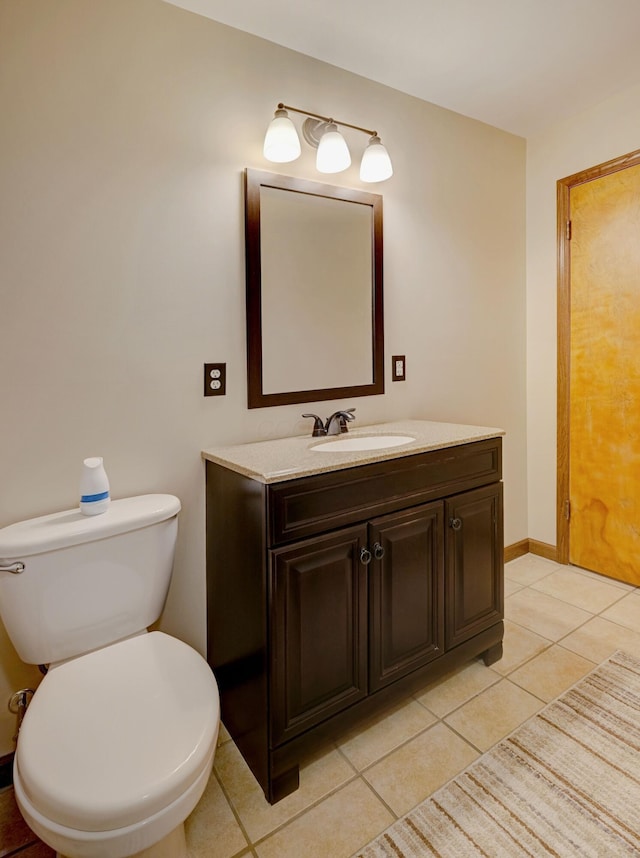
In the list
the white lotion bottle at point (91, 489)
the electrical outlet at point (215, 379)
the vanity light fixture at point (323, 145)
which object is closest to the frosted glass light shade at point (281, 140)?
the vanity light fixture at point (323, 145)

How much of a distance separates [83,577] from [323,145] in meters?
1.68

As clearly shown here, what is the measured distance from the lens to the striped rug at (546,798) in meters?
1.21

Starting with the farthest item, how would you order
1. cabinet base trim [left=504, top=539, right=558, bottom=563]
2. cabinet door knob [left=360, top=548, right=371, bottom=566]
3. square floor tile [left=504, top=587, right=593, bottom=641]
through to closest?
cabinet base trim [left=504, top=539, right=558, bottom=563] → square floor tile [left=504, top=587, right=593, bottom=641] → cabinet door knob [left=360, top=548, right=371, bottom=566]

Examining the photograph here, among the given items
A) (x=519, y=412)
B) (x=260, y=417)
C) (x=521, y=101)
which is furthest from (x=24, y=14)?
(x=519, y=412)

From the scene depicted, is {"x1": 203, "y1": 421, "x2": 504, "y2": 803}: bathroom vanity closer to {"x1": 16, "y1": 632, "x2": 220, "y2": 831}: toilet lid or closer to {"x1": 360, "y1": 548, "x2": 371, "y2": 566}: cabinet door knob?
{"x1": 360, "y1": 548, "x2": 371, "y2": 566}: cabinet door knob

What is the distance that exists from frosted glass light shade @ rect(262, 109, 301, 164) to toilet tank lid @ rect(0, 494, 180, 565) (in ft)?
4.10

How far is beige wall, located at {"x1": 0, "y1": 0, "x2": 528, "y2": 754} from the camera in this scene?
1.38 meters

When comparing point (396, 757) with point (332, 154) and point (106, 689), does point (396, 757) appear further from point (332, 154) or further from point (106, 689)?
point (332, 154)

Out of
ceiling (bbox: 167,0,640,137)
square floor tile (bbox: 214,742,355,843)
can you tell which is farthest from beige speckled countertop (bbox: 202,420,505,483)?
ceiling (bbox: 167,0,640,137)

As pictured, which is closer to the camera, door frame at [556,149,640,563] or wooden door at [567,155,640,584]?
wooden door at [567,155,640,584]

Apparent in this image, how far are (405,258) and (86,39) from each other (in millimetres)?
1396

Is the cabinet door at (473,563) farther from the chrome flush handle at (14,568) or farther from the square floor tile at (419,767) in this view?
the chrome flush handle at (14,568)

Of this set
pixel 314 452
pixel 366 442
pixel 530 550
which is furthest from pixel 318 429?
pixel 530 550

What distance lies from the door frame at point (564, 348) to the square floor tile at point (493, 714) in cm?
126
